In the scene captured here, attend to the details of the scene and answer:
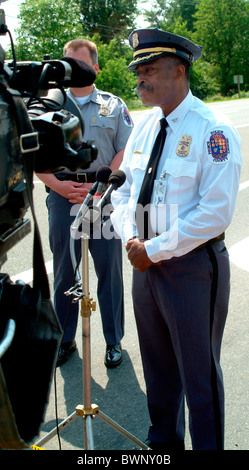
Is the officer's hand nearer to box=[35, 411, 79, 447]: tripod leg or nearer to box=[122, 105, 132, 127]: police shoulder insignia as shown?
box=[122, 105, 132, 127]: police shoulder insignia

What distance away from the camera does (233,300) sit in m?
4.38

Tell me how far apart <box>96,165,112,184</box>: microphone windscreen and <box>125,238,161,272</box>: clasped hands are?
14.1 inches

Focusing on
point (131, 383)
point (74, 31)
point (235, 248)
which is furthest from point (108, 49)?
point (131, 383)

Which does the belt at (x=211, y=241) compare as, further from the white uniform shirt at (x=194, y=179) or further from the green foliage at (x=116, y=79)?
the green foliage at (x=116, y=79)

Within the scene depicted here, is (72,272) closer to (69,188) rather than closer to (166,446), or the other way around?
(69,188)

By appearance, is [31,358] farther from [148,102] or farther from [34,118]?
[148,102]

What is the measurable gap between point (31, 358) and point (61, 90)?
85 centimetres

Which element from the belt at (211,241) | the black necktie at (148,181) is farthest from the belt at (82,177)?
the belt at (211,241)

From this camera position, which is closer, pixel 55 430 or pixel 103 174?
pixel 103 174

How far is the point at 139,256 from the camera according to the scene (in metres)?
2.37

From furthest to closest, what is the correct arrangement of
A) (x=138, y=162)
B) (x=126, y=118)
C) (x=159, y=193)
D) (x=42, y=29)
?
(x=42, y=29)
(x=126, y=118)
(x=138, y=162)
(x=159, y=193)

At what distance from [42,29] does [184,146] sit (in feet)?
122

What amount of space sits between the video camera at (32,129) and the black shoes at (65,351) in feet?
7.37

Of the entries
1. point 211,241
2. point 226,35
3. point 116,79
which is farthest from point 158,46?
point 226,35
